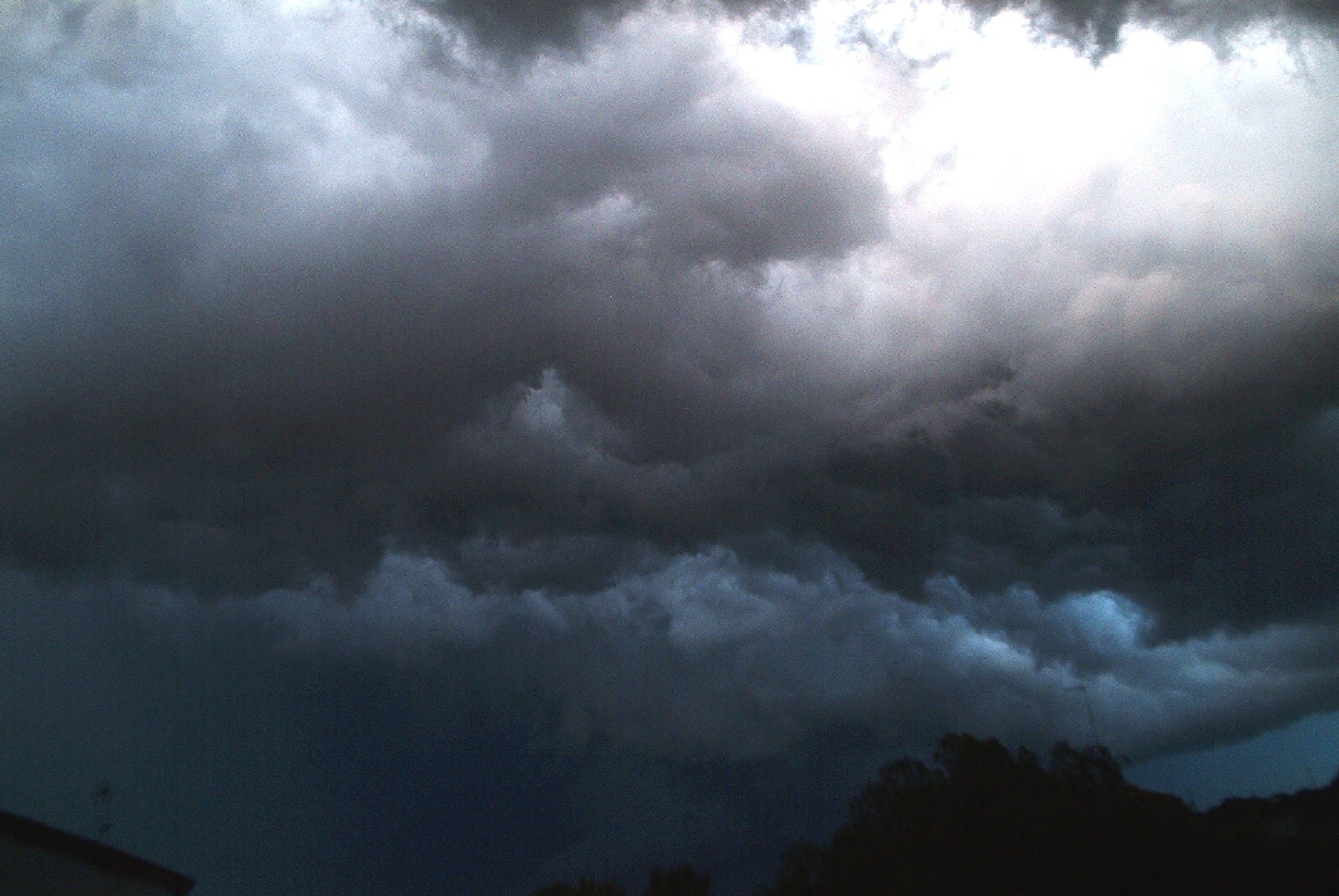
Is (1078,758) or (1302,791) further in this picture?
(1302,791)

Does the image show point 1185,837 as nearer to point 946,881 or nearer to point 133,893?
point 946,881

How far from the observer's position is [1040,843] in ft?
117

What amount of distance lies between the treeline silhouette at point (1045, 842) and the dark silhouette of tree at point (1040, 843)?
41 millimetres

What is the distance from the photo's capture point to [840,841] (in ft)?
146

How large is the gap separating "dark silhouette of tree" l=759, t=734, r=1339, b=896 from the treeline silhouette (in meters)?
0.04

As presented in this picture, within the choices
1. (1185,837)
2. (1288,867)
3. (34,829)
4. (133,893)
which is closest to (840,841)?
(1185,837)

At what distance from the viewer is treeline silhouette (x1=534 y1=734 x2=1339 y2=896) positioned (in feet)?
114

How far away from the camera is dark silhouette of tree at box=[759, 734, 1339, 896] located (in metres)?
34.7

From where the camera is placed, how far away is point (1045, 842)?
117ft

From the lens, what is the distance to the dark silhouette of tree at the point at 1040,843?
34.7 metres

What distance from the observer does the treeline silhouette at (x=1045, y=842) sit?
34719mm

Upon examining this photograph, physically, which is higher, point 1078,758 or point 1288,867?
point 1078,758

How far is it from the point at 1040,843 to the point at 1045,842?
16 cm

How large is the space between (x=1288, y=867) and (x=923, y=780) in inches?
528
